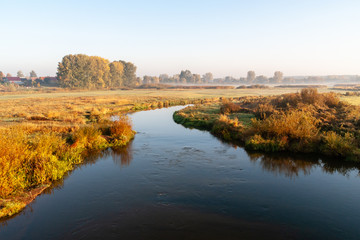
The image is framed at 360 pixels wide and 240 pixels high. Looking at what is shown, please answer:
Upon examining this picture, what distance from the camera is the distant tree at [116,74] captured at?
A: 158500mm

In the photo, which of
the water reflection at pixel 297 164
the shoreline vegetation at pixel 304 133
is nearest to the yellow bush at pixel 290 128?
the shoreline vegetation at pixel 304 133

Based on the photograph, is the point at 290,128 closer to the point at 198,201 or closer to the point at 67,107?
the point at 198,201

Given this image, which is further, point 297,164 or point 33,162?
point 297,164

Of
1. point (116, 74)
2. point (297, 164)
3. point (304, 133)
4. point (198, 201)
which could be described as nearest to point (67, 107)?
point (198, 201)

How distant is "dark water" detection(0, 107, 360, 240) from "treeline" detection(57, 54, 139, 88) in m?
125

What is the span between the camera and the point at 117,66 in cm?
16638

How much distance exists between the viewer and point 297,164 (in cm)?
1622

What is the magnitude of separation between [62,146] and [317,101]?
27.9 meters

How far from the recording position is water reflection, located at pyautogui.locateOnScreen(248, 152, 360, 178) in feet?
49.6

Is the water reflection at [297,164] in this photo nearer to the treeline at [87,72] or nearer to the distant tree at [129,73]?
the treeline at [87,72]

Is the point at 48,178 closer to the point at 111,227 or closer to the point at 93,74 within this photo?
the point at 111,227

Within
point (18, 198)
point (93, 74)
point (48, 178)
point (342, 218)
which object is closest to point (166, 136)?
point (48, 178)

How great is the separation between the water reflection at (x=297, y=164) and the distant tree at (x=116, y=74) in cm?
15117

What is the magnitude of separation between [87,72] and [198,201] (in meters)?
138
